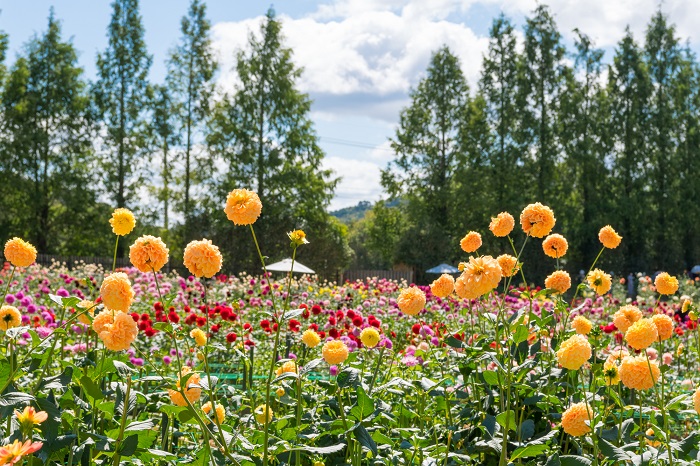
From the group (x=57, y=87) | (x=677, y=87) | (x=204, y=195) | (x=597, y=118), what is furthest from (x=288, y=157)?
(x=677, y=87)

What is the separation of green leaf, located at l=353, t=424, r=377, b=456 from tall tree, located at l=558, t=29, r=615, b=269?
78.7 ft

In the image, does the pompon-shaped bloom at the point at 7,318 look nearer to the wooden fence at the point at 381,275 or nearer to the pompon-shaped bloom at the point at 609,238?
the pompon-shaped bloom at the point at 609,238

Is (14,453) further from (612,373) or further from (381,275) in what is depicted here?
(381,275)

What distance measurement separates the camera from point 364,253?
6631 centimetres

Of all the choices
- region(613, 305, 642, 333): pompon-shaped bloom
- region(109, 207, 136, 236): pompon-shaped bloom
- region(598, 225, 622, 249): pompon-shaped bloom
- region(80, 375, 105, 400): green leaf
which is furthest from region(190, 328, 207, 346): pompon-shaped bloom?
region(598, 225, 622, 249): pompon-shaped bloom

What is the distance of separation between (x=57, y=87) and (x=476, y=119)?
591 inches

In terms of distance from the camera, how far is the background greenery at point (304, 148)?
2452 cm

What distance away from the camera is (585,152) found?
2519 centimetres

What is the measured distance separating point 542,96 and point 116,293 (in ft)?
83.7

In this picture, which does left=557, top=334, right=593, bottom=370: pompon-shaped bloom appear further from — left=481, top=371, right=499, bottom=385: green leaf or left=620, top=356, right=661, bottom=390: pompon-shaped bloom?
left=481, top=371, right=499, bottom=385: green leaf

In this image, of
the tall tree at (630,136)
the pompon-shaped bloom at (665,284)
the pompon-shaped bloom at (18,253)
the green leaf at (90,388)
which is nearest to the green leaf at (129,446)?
the green leaf at (90,388)

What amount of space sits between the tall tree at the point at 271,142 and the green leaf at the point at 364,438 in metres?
22.2

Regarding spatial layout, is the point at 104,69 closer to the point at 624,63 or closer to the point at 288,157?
the point at 288,157

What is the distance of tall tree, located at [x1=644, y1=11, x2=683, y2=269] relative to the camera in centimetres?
2561
